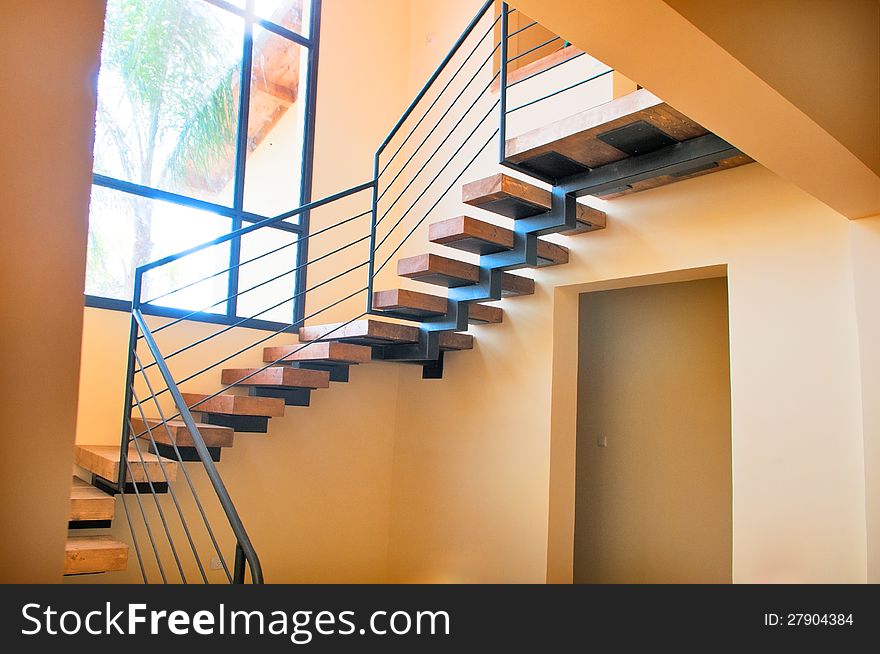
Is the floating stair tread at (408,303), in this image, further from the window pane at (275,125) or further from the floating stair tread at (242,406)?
the window pane at (275,125)

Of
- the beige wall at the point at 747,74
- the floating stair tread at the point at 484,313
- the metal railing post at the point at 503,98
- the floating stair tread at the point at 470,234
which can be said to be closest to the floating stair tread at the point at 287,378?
the floating stair tread at the point at 484,313

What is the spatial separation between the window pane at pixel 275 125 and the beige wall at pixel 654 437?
2.51 meters

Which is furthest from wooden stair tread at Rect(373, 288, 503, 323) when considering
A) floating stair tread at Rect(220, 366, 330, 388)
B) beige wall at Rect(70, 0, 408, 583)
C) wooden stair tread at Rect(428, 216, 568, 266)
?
beige wall at Rect(70, 0, 408, 583)

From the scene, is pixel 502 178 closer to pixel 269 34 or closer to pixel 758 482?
pixel 758 482

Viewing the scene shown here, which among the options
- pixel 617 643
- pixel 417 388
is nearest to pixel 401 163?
pixel 417 388

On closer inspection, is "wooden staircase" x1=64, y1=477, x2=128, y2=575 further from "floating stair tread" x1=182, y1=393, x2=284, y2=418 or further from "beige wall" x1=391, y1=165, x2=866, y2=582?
"beige wall" x1=391, y1=165, x2=866, y2=582

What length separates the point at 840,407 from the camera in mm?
3754

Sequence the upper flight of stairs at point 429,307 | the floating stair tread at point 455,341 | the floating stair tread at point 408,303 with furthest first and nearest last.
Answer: the floating stair tread at point 455,341 < the floating stair tread at point 408,303 < the upper flight of stairs at point 429,307

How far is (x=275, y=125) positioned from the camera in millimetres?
5809

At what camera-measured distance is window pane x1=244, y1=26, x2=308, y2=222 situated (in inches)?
223

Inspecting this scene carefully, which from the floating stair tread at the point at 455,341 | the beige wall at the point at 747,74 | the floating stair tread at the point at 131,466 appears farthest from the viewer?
the floating stair tread at the point at 455,341

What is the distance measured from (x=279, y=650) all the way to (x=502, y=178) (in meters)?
2.91

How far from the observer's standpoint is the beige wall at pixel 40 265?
1.29 meters

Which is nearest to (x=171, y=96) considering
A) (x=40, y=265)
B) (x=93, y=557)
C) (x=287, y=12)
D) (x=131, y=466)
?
(x=287, y=12)
